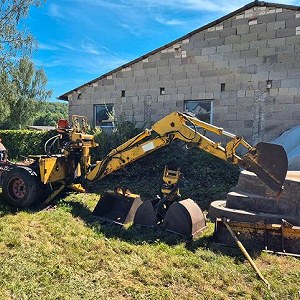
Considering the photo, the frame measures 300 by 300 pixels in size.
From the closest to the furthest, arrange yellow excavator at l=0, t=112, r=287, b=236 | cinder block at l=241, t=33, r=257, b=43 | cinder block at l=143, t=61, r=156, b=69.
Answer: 1. yellow excavator at l=0, t=112, r=287, b=236
2. cinder block at l=241, t=33, r=257, b=43
3. cinder block at l=143, t=61, r=156, b=69

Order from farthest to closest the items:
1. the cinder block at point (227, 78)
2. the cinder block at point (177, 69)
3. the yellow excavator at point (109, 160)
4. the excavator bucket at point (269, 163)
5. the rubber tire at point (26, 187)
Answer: the cinder block at point (177, 69) → the cinder block at point (227, 78) → the rubber tire at point (26, 187) → the yellow excavator at point (109, 160) → the excavator bucket at point (269, 163)

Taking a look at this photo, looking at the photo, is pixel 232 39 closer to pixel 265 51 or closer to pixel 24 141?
pixel 265 51

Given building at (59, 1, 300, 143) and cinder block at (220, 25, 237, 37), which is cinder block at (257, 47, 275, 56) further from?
cinder block at (220, 25, 237, 37)

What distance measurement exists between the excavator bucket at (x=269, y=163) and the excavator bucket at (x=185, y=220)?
1.18m

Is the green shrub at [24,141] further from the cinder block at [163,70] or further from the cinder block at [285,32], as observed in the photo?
the cinder block at [285,32]

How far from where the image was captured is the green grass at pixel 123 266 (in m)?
3.56

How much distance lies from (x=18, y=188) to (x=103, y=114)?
6.78m

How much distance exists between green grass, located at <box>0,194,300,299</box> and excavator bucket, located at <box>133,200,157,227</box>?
5.6 inches

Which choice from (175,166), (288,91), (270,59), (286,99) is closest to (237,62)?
(270,59)

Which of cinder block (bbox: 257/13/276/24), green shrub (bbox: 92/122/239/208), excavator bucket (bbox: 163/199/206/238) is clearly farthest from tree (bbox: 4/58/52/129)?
excavator bucket (bbox: 163/199/206/238)

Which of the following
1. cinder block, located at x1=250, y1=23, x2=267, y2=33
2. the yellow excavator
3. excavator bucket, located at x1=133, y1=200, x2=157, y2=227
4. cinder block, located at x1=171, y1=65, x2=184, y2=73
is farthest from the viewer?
cinder block, located at x1=171, y1=65, x2=184, y2=73

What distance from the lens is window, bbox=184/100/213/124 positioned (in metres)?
10.7

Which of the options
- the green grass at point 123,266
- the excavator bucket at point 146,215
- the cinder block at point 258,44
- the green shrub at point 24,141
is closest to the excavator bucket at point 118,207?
the excavator bucket at point 146,215

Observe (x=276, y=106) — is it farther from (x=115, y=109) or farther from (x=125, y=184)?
(x=115, y=109)
